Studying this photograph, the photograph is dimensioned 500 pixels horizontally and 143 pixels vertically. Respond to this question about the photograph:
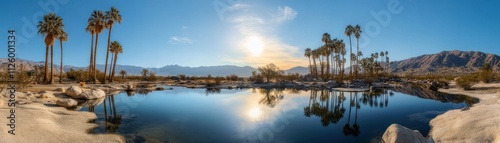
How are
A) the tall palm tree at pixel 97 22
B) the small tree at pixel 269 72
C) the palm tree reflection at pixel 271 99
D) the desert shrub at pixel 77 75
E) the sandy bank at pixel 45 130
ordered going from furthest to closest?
the small tree at pixel 269 72
the desert shrub at pixel 77 75
the tall palm tree at pixel 97 22
the palm tree reflection at pixel 271 99
the sandy bank at pixel 45 130

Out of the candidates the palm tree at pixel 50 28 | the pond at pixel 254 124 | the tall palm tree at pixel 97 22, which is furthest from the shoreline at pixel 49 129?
the tall palm tree at pixel 97 22

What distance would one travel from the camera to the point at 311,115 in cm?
2328

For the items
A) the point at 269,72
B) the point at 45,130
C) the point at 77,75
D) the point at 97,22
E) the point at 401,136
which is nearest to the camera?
the point at 401,136

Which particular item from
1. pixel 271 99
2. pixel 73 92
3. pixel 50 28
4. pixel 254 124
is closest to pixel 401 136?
pixel 254 124

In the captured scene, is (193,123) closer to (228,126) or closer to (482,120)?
(228,126)

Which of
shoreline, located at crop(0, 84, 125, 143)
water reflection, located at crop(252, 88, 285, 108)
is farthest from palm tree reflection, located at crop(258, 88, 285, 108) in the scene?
shoreline, located at crop(0, 84, 125, 143)

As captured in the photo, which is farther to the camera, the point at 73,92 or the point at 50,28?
the point at 50,28

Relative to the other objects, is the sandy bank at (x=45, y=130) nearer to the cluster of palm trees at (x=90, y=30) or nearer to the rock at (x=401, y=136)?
the rock at (x=401, y=136)

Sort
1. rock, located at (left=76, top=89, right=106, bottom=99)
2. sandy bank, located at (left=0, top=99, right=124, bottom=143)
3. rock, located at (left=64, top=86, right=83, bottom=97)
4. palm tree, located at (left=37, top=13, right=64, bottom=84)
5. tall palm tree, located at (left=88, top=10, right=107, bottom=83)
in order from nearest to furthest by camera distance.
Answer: sandy bank, located at (left=0, top=99, right=124, bottom=143), rock, located at (left=64, top=86, right=83, bottom=97), rock, located at (left=76, top=89, right=106, bottom=99), palm tree, located at (left=37, top=13, right=64, bottom=84), tall palm tree, located at (left=88, top=10, right=107, bottom=83)

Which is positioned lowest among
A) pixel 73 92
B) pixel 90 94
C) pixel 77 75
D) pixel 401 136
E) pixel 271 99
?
pixel 271 99

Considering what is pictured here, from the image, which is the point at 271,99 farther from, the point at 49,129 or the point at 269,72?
the point at 269,72

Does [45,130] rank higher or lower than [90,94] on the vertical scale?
lower

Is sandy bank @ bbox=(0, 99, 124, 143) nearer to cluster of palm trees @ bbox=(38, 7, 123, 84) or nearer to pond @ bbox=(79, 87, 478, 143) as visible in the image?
pond @ bbox=(79, 87, 478, 143)

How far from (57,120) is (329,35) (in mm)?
83249
